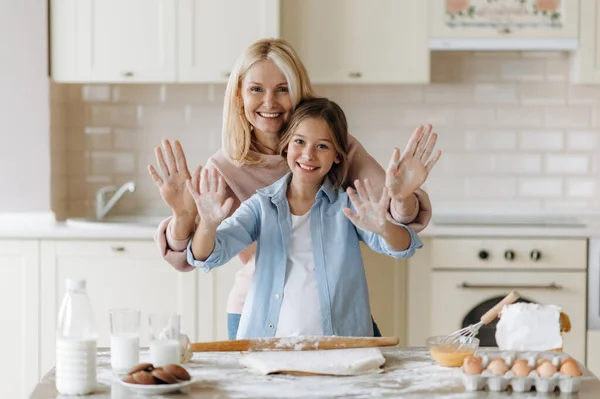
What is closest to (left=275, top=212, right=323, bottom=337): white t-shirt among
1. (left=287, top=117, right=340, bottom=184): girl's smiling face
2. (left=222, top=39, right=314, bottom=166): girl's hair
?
(left=287, top=117, right=340, bottom=184): girl's smiling face

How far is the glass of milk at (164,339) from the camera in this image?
1.90m

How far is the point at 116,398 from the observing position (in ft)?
5.85

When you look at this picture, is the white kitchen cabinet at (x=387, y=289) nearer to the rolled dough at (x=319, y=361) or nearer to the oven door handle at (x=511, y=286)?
the oven door handle at (x=511, y=286)

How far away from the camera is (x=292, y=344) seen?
82.7 inches

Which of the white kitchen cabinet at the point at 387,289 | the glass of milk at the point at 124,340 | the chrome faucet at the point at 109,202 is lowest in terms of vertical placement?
the white kitchen cabinet at the point at 387,289

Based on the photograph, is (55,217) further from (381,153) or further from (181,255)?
(181,255)

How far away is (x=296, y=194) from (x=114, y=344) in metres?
0.70

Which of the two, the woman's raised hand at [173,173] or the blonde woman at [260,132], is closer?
the woman's raised hand at [173,173]

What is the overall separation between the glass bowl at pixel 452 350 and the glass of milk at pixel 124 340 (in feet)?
2.06

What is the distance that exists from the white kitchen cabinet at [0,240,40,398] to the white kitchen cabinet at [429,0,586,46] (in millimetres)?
1900

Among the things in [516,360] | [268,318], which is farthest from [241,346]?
[516,360]

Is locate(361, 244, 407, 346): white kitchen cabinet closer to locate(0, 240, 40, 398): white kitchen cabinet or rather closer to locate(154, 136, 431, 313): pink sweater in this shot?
locate(154, 136, 431, 313): pink sweater

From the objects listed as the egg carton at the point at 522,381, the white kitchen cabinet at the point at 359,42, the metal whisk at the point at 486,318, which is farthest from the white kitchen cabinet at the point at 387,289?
the egg carton at the point at 522,381

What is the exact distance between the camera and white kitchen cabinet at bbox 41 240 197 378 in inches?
150
